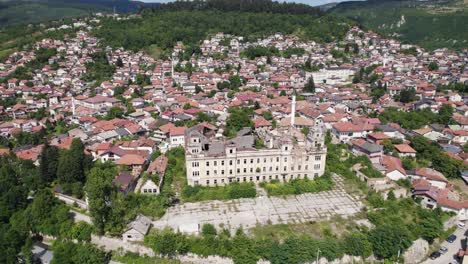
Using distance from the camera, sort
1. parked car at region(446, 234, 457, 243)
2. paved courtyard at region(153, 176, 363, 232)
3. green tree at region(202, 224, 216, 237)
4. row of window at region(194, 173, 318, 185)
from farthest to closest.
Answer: row of window at region(194, 173, 318, 185)
paved courtyard at region(153, 176, 363, 232)
parked car at region(446, 234, 457, 243)
green tree at region(202, 224, 216, 237)

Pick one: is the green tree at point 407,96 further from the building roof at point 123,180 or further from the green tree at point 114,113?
the building roof at point 123,180

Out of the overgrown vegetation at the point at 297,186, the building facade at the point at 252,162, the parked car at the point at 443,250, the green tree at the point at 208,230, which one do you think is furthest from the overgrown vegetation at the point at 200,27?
the parked car at the point at 443,250

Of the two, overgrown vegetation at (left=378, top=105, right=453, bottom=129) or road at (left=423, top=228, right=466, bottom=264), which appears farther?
overgrown vegetation at (left=378, top=105, right=453, bottom=129)

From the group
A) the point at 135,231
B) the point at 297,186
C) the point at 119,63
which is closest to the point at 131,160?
the point at 135,231

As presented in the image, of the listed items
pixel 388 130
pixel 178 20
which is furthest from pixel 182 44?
pixel 388 130

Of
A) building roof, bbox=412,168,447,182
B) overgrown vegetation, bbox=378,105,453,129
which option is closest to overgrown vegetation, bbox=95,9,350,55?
overgrown vegetation, bbox=378,105,453,129

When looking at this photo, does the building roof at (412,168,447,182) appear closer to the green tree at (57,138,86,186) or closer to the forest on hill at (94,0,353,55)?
the green tree at (57,138,86,186)

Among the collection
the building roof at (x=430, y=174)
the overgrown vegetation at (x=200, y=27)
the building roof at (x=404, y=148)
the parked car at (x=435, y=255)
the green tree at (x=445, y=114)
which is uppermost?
the overgrown vegetation at (x=200, y=27)
